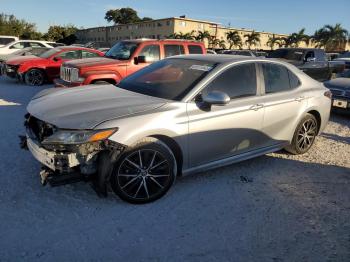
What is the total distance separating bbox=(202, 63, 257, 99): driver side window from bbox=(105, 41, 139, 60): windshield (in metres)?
5.10

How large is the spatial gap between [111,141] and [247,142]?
2.02 m

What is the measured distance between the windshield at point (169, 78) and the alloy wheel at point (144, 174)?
797mm

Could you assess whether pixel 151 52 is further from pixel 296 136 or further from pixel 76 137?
pixel 76 137

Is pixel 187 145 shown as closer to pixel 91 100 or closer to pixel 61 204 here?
pixel 91 100

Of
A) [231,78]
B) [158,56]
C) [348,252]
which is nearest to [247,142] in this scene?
[231,78]

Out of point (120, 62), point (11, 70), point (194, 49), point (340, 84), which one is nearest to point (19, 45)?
point (11, 70)

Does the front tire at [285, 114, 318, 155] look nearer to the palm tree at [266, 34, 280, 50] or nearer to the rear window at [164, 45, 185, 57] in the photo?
the rear window at [164, 45, 185, 57]

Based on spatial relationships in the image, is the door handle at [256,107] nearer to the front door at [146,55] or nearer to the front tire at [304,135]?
the front tire at [304,135]

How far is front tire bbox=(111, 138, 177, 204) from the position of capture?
12.0 feet

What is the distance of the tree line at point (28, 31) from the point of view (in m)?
51.0

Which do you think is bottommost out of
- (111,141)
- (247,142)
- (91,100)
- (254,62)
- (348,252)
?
(348,252)

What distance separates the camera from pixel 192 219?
360 cm

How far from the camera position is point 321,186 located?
15.0ft

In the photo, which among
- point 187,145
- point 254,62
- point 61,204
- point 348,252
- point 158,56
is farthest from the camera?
point 158,56
